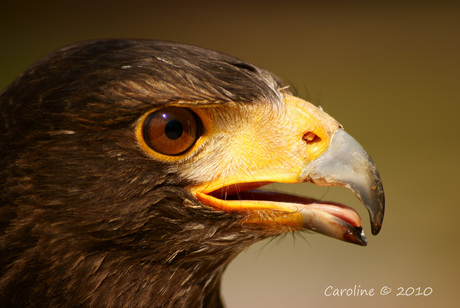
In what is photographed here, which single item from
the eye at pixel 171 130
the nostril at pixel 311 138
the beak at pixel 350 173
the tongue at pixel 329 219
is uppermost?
the eye at pixel 171 130

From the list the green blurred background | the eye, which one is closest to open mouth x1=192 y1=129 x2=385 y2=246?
the eye

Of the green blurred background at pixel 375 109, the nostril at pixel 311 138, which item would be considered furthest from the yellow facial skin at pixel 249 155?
the green blurred background at pixel 375 109

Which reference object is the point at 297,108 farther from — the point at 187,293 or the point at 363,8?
the point at 363,8

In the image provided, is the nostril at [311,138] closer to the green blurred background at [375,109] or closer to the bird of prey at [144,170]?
the bird of prey at [144,170]

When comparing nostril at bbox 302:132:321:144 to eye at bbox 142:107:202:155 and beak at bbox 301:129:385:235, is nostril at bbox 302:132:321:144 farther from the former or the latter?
eye at bbox 142:107:202:155

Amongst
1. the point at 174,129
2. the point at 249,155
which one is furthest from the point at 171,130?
the point at 249,155

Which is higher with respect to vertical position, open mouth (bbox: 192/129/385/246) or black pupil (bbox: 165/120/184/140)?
black pupil (bbox: 165/120/184/140)

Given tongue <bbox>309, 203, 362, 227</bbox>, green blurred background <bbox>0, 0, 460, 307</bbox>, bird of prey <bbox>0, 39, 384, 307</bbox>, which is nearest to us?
bird of prey <bbox>0, 39, 384, 307</bbox>

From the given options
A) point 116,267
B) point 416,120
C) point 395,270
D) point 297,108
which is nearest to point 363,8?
point 416,120
